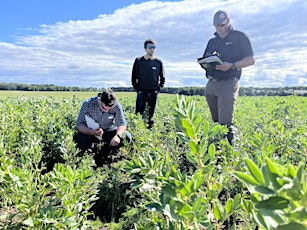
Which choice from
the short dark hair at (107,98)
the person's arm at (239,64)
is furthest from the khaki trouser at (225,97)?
the short dark hair at (107,98)

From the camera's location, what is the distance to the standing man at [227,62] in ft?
14.8

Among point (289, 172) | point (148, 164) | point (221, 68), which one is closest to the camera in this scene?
point (289, 172)

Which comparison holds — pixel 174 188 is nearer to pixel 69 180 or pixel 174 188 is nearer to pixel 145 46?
pixel 69 180

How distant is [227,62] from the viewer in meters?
4.54

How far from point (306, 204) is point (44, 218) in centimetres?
160

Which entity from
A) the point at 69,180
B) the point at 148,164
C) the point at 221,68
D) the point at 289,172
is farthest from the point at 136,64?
the point at 289,172

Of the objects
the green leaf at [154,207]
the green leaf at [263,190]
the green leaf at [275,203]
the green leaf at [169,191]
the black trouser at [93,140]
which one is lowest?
the black trouser at [93,140]

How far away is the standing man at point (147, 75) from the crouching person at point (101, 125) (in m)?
1.72

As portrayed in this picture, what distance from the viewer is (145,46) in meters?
7.03

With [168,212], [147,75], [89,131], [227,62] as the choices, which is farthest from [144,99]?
[168,212]

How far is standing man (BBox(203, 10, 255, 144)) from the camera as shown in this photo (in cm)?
450

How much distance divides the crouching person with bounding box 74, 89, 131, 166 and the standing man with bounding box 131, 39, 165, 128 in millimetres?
1723

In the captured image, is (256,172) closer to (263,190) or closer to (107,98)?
(263,190)

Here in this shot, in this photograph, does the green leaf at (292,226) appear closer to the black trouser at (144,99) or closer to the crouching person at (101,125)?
the crouching person at (101,125)
